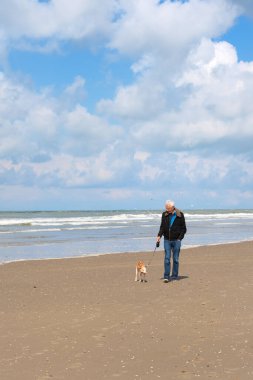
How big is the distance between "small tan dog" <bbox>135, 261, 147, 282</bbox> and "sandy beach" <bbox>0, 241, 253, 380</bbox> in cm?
22

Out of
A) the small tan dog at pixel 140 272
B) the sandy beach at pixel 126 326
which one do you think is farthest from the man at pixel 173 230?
the sandy beach at pixel 126 326

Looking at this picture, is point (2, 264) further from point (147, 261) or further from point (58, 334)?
point (58, 334)

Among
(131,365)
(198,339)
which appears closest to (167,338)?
(198,339)

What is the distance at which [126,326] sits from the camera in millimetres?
7590

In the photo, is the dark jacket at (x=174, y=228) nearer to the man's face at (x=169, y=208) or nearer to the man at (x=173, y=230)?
the man at (x=173, y=230)

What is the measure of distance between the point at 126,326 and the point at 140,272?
185 inches

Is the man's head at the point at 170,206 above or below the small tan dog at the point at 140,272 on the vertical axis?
above

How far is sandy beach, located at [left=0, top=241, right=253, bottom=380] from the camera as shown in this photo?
225 inches

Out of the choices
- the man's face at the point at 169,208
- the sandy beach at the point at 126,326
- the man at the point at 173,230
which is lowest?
the sandy beach at the point at 126,326

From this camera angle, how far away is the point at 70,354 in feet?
20.5

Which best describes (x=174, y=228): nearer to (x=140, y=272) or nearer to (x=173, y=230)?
(x=173, y=230)

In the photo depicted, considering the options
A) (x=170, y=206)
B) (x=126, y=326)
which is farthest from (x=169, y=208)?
(x=126, y=326)

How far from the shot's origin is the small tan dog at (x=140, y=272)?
12127mm

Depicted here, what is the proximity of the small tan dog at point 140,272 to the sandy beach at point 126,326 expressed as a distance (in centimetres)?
22
